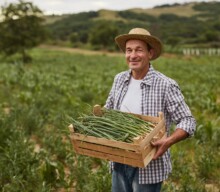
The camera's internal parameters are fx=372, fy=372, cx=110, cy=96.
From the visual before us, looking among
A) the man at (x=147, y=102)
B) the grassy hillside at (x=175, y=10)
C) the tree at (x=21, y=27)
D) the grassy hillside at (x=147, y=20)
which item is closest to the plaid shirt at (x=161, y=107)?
the man at (x=147, y=102)

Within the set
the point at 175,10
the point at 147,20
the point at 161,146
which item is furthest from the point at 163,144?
the point at 175,10

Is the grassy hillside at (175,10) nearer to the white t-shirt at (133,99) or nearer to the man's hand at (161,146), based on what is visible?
the white t-shirt at (133,99)

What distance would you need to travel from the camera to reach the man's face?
2.75 meters

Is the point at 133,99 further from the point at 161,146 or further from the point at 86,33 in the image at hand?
the point at 86,33

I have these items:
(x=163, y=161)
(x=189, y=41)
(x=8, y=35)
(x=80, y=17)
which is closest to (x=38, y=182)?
(x=163, y=161)

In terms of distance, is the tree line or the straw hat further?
the tree line

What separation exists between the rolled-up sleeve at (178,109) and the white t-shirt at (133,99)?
9.3 inches

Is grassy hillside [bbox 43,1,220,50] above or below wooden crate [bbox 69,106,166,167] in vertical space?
below

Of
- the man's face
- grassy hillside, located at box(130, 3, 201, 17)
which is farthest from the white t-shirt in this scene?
grassy hillside, located at box(130, 3, 201, 17)

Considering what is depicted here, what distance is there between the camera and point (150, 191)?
2.75 meters

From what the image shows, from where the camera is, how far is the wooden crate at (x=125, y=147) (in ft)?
7.74

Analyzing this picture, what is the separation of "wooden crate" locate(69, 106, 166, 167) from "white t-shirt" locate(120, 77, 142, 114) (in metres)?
0.13

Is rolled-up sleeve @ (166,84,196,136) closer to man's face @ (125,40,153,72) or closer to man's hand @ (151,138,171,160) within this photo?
man's hand @ (151,138,171,160)

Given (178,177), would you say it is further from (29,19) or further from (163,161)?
(29,19)
